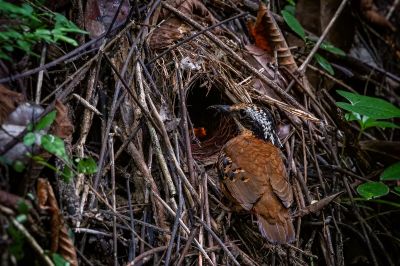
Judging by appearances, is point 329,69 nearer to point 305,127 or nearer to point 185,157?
point 305,127

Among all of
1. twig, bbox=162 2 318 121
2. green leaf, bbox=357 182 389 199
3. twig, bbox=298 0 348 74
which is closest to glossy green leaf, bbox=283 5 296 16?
twig, bbox=298 0 348 74

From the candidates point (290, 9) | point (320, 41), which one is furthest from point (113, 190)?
point (290, 9)

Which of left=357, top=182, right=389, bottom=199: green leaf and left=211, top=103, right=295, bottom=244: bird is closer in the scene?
left=211, top=103, right=295, bottom=244: bird

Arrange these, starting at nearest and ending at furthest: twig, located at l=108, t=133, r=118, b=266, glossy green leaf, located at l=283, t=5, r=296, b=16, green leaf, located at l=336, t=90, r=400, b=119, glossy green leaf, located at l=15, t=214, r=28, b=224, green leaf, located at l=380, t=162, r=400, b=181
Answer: glossy green leaf, located at l=15, t=214, r=28, b=224 → twig, located at l=108, t=133, r=118, b=266 → green leaf, located at l=336, t=90, r=400, b=119 → green leaf, located at l=380, t=162, r=400, b=181 → glossy green leaf, located at l=283, t=5, r=296, b=16

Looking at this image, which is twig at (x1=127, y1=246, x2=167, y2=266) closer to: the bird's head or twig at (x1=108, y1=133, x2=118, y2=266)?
twig at (x1=108, y1=133, x2=118, y2=266)

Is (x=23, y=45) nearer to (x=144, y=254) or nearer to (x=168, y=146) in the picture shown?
(x=168, y=146)

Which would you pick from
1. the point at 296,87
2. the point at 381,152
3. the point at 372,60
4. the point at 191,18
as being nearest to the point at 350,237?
the point at 381,152

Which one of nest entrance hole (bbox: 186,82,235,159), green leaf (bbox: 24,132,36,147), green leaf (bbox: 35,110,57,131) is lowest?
nest entrance hole (bbox: 186,82,235,159)
